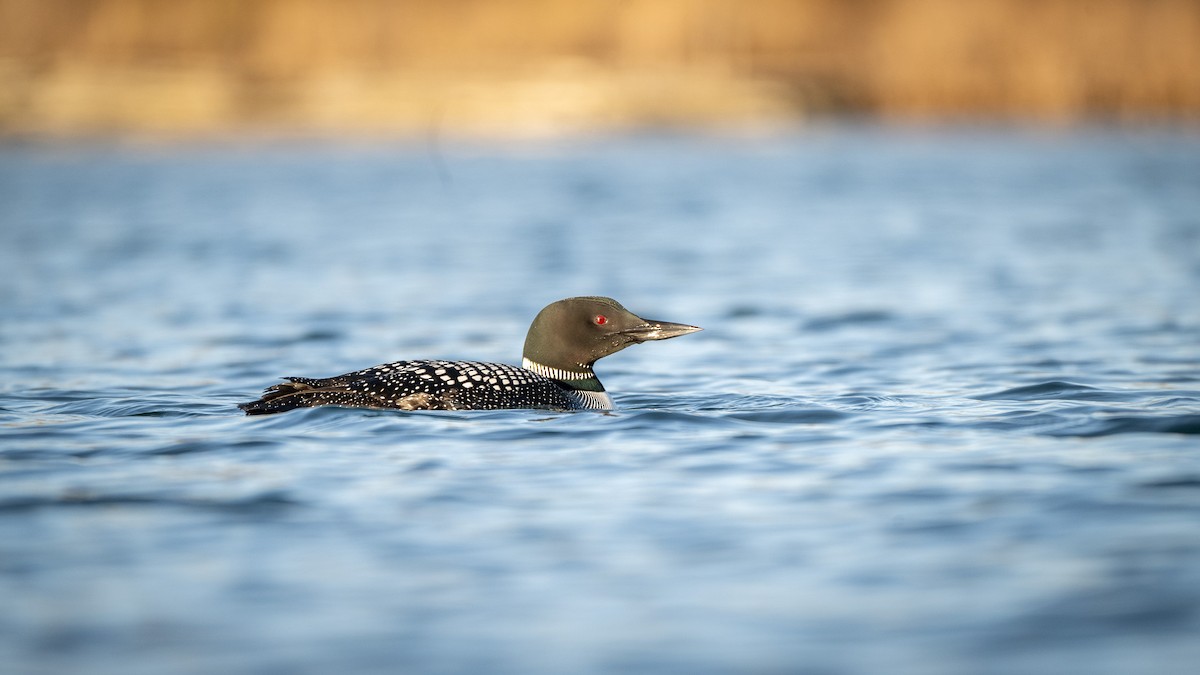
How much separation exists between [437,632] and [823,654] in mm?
844

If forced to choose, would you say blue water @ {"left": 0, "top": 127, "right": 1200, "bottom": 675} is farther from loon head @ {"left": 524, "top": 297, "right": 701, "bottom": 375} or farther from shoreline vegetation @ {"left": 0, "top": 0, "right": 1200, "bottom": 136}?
shoreline vegetation @ {"left": 0, "top": 0, "right": 1200, "bottom": 136}

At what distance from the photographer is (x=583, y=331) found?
670cm

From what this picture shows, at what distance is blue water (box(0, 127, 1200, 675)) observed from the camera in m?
3.51

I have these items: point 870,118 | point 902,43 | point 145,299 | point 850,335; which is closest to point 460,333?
point 850,335

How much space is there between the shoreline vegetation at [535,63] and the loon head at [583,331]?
22.0 m

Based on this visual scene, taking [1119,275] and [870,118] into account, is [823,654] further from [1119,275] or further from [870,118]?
[870,118]

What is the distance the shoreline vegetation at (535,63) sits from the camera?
28516mm

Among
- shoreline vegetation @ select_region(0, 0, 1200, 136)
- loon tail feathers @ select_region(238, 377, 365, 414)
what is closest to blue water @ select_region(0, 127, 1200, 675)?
loon tail feathers @ select_region(238, 377, 365, 414)

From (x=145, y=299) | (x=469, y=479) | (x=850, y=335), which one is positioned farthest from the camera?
(x=145, y=299)

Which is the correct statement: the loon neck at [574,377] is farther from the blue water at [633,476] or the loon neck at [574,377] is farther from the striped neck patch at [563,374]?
the blue water at [633,476]

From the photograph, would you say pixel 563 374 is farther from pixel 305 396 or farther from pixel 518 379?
pixel 305 396

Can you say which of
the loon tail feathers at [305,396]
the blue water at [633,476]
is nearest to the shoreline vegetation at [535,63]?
the blue water at [633,476]

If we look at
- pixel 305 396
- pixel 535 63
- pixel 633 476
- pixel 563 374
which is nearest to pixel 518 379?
pixel 563 374

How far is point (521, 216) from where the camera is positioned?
19.4 metres
